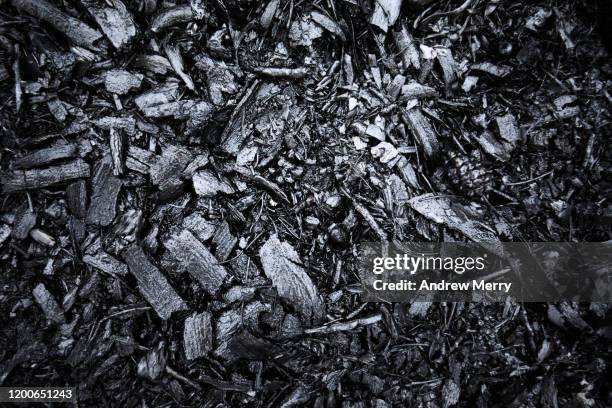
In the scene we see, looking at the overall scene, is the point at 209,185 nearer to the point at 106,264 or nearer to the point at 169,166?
the point at 169,166

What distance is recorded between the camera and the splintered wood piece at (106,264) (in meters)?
1.18

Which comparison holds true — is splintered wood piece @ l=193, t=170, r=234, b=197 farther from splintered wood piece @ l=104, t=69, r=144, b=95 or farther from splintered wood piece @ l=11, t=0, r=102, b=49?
splintered wood piece @ l=11, t=0, r=102, b=49

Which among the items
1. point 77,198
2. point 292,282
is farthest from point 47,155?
point 292,282

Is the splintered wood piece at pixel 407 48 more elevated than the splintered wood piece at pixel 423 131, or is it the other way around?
the splintered wood piece at pixel 407 48

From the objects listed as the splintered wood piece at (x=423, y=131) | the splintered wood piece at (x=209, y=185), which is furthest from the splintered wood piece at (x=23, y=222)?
the splintered wood piece at (x=423, y=131)

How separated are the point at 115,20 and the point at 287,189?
0.81m

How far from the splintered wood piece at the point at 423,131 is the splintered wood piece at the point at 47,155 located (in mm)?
1148

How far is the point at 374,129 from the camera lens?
1.24 meters

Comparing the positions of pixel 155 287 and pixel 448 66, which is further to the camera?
pixel 448 66

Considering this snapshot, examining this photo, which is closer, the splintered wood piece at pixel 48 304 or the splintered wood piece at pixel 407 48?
the splintered wood piece at pixel 48 304

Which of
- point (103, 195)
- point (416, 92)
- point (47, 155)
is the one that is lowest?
point (103, 195)

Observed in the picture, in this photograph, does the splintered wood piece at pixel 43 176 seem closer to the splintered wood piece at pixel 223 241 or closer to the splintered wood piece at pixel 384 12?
the splintered wood piece at pixel 223 241

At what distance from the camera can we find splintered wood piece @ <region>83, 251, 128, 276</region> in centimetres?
118

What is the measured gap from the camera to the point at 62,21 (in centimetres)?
119
